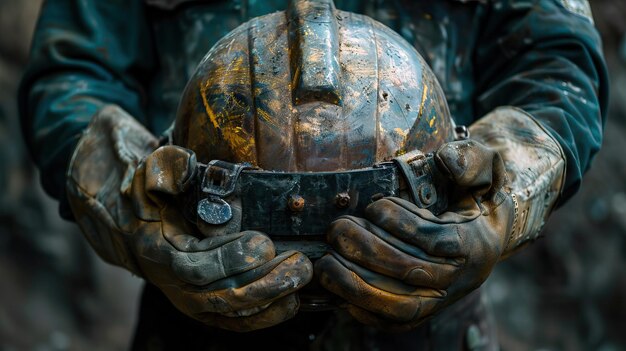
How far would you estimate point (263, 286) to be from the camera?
7.68 ft

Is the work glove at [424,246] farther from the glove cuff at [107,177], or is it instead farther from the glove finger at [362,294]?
the glove cuff at [107,177]

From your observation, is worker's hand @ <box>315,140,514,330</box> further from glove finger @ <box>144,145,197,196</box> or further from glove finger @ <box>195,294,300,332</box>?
glove finger @ <box>144,145,197,196</box>

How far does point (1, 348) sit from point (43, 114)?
3.10 meters

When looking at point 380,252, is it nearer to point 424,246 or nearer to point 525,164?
point 424,246

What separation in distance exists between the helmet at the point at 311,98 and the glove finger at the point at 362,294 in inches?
8.1

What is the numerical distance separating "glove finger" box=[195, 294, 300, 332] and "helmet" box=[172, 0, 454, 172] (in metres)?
0.27

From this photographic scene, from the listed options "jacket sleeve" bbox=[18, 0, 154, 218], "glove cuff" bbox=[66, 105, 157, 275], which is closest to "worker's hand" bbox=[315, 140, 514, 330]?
"glove cuff" bbox=[66, 105, 157, 275]

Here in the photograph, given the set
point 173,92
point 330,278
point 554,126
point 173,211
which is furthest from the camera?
point 173,92

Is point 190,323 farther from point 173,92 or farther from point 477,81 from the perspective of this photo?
point 477,81

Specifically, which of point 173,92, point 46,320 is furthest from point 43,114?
point 46,320

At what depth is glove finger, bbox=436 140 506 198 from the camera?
8.02 ft

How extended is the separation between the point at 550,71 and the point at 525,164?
43 centimetres

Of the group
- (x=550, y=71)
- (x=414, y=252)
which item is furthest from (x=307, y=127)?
(x=550, y=71)

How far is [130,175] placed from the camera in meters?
2.70
